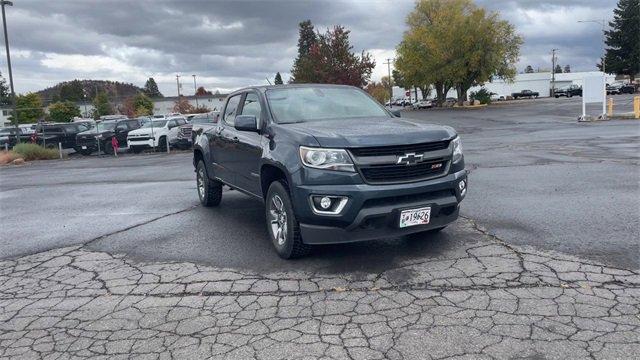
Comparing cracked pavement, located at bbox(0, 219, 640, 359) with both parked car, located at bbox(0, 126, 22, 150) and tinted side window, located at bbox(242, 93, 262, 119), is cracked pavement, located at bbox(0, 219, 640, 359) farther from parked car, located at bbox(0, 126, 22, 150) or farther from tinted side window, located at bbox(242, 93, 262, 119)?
parked car, located at bbox(0, 126, 22, 150)

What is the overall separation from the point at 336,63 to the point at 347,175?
24217 millimetres

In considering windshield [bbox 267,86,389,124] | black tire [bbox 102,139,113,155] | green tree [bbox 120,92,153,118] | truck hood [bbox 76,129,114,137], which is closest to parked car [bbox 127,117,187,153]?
black tire [bbox 102,139,113,155]

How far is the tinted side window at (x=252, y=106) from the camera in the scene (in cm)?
647

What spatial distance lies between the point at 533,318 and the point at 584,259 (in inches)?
59.9

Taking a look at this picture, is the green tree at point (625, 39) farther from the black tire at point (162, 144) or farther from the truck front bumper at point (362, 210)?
the truck front bumper at point (362, 210)

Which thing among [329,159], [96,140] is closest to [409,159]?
[329,159]

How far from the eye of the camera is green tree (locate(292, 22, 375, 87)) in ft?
91.7

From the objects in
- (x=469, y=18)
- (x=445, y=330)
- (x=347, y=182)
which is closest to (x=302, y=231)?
(x=347, y=182)

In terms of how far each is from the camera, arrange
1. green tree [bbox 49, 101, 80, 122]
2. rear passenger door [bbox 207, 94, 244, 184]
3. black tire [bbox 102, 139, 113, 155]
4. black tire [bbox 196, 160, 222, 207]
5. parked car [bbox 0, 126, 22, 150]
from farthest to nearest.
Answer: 1. green tree [bbox 49, 101, 80, 122]
2. parked car [bbox 0, 126, 22, 150]
3. black tire [bbox 102, 139, 113, 155]
4. black tire [bbox 196, 160, 222, 207]
5. rear passenger door [bbox 207, 94, 244, 184]

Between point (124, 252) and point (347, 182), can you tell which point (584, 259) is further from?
point (124, 252)

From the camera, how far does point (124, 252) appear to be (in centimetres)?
620

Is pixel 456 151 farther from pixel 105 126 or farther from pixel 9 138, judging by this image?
pixel 9 138

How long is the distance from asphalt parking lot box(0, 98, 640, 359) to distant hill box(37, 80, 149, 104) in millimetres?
103193

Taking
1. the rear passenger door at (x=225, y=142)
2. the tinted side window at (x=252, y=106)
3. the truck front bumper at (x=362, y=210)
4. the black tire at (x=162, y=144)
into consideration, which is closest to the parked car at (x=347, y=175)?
the truck front bumper at (x=362, y=210)
